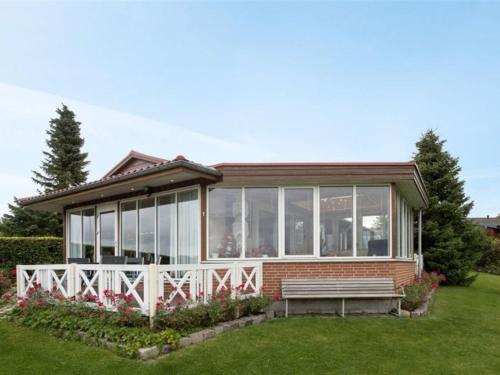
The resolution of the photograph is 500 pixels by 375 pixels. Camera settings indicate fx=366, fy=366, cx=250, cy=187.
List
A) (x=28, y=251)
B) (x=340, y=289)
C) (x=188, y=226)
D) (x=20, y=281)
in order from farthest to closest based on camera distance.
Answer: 1. (x=28, y=251)
2. (x=188, y=226)
3. (x=20, y=281)
4. (x=340, y=289)

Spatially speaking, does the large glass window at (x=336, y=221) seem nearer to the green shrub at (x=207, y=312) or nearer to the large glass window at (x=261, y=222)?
the large glass window at (x=261, y=222)

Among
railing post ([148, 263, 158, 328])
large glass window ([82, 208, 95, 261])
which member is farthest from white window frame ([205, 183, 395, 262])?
large glass window ([82, 208, 95, 261])

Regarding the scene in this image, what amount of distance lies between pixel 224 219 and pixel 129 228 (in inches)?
129

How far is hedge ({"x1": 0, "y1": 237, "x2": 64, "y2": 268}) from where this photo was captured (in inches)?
562

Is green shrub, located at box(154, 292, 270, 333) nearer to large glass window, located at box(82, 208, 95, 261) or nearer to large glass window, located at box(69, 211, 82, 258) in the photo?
large glass window, located at box(82, 208, 95, 261)

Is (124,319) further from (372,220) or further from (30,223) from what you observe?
(30,223)

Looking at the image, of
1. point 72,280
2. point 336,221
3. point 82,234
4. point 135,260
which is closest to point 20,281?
point 72,280

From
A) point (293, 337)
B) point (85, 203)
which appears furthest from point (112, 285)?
point (85, 203)

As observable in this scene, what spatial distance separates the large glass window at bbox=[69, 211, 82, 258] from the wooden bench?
296 inches

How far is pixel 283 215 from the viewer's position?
26.8 feet

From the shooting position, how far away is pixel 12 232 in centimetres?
2289

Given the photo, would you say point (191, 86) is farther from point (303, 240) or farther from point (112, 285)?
point (112, 285)

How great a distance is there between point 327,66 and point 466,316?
31.5ft

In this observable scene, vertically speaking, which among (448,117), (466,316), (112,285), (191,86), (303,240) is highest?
(191,86)
